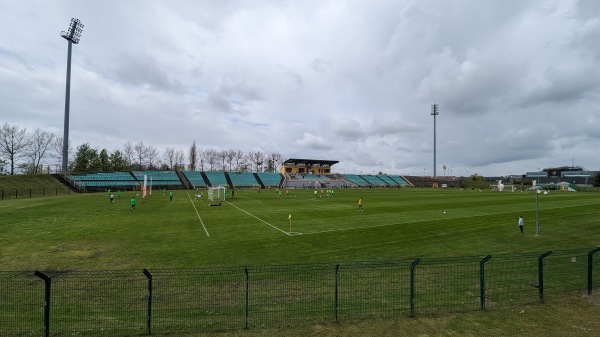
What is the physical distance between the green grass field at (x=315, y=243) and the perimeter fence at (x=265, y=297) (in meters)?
0.77

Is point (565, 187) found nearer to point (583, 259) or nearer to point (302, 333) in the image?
point (583, 259)

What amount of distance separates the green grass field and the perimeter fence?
0.77 m

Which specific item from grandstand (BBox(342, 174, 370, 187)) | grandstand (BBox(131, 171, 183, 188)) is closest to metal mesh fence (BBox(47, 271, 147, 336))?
grandstand (BBox(131, 171, 183, 188))

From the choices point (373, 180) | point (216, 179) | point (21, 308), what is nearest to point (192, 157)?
point (216, 179)

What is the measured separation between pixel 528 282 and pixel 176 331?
39.0 ft

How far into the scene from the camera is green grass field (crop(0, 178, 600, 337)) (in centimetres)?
Answer: 779

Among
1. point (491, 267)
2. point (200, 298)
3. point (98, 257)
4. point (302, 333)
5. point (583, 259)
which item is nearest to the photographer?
point (302, 333)

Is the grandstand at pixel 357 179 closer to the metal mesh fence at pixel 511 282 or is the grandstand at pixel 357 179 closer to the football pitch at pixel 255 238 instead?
the football pitch at pixel 255 238

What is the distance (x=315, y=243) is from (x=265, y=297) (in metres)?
9.70

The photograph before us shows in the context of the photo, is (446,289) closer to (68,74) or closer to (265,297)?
(265,297)

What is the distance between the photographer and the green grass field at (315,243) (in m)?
7.79

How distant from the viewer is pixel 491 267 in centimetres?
1322

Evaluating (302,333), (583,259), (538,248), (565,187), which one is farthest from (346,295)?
(565,187)

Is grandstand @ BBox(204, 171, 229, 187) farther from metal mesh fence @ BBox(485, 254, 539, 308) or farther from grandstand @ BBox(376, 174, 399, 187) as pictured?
metal mesh fence @ BBox(485, 254, 539, 308)
